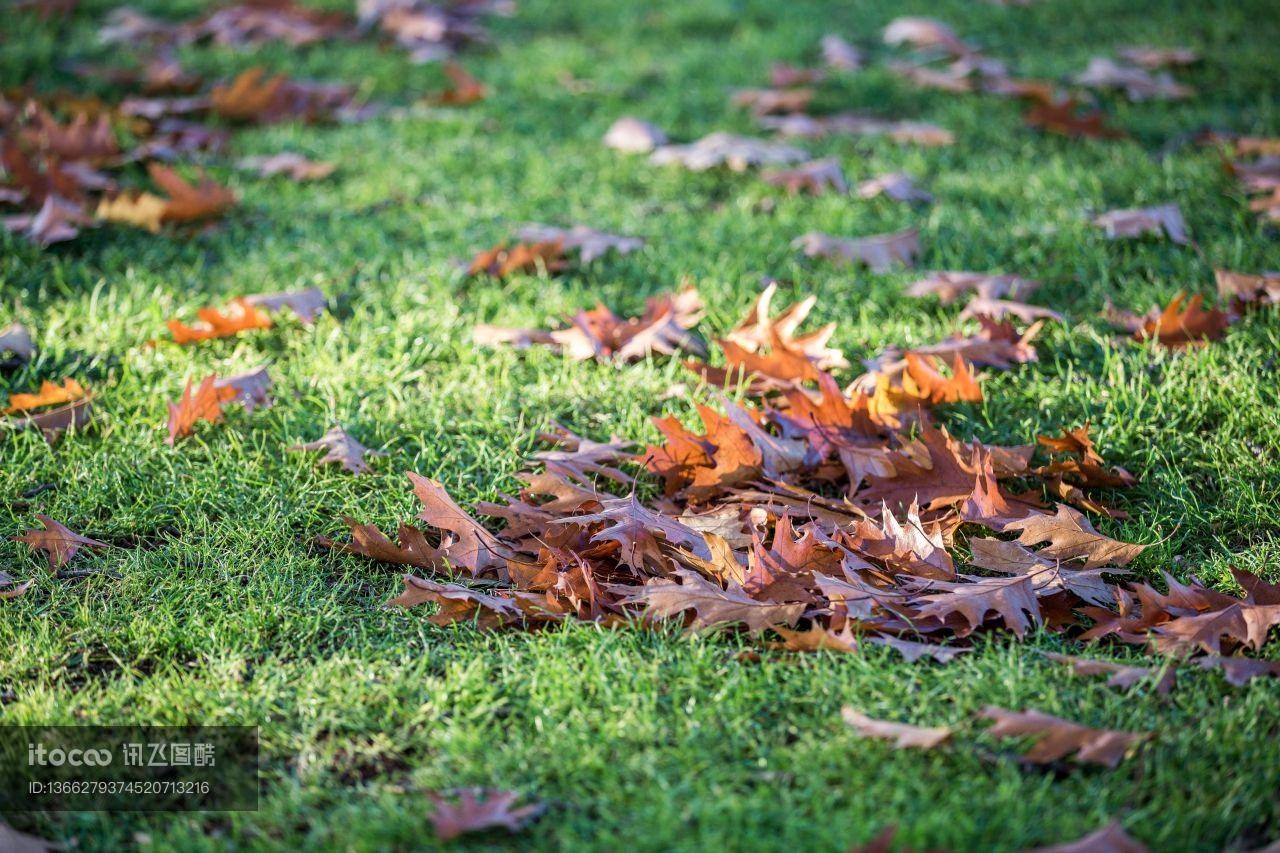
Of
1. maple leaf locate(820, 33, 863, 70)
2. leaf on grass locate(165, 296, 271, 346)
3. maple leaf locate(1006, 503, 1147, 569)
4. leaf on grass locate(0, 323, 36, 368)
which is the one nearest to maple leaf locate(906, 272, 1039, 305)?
maple leaf locate(1006, 503, 1147, 569)

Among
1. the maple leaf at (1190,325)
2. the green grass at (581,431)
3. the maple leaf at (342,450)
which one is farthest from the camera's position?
the maple leaf at (1190,325)

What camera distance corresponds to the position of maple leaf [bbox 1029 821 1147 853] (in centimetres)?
157

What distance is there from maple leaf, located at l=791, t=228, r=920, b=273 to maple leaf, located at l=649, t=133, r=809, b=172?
808 millimetres

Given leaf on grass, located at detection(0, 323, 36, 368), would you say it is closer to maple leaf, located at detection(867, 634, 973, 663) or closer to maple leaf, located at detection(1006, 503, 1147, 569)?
maple leaf, located at detection(867, 634, 973, 663)

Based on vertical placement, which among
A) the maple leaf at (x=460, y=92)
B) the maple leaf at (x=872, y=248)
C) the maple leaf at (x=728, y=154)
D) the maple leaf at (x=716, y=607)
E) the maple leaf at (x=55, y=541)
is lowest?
the maple leaf at (x=716, y=607)

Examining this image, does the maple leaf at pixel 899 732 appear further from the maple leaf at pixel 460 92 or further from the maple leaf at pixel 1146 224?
the maple leaf at pixel 460 92

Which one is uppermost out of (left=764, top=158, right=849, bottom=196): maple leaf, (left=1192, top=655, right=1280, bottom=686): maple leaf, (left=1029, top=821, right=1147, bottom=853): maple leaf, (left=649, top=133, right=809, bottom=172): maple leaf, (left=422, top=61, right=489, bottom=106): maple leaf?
(left=422, top=61, right=489, bottom=106): maple leaf

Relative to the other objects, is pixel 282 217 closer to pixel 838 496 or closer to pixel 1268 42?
pixel 838 496

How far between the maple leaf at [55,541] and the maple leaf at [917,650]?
1723 mm

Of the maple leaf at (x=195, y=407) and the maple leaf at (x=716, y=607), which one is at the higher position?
the maple leaf at (x=195, y=407)

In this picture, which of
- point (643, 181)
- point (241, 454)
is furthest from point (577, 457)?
point (643, 181)

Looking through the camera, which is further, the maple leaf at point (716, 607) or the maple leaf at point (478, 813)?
the maple leaf at point (716, 607)

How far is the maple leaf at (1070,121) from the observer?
4.51m

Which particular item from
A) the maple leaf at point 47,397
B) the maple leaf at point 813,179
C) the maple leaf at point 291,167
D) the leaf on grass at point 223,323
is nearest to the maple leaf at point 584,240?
the maple leaf at point 813,179
